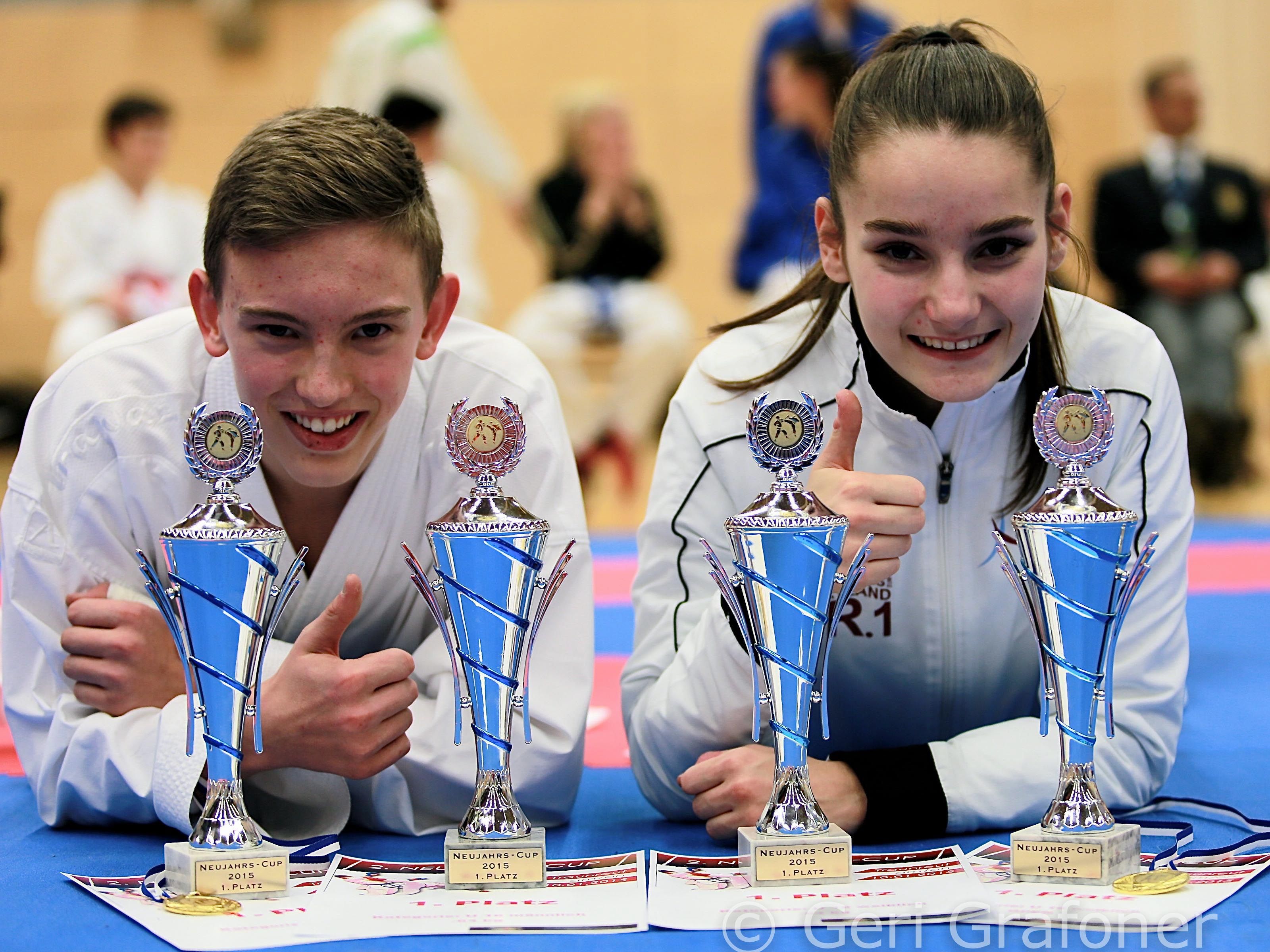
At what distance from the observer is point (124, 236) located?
25.1ft

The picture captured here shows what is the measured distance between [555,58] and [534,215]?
3.81m

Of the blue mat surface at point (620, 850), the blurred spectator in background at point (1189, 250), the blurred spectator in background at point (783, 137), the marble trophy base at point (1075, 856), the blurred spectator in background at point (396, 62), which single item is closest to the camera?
the blue mat surface at point (620, 850)

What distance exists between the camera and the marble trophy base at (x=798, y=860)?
62.2 inches

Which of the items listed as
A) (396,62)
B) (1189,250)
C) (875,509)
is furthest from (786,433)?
(1189,250)

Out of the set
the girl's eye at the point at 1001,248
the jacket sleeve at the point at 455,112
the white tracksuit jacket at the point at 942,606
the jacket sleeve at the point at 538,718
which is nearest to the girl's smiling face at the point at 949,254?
the girl's eye at the point at 1001,248

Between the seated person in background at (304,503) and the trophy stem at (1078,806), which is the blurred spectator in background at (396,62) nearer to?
the seated person in background at (304,503)

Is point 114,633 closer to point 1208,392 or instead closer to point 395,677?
point 395,677

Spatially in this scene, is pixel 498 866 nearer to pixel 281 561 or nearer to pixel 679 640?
pixel 679 640

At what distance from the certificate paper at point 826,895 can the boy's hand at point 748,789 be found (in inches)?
3.7

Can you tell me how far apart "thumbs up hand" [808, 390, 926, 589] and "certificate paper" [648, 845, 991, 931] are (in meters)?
0.34

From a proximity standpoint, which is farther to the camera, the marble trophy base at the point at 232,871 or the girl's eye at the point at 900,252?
the girl's eye at the point at 900,252

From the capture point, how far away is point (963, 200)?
5.66 ft

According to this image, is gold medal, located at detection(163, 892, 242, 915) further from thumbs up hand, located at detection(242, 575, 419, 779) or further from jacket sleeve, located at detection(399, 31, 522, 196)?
jacket sleeve, located at detection(399, 31, 522, 196)

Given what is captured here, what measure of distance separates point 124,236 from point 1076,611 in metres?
7.06
